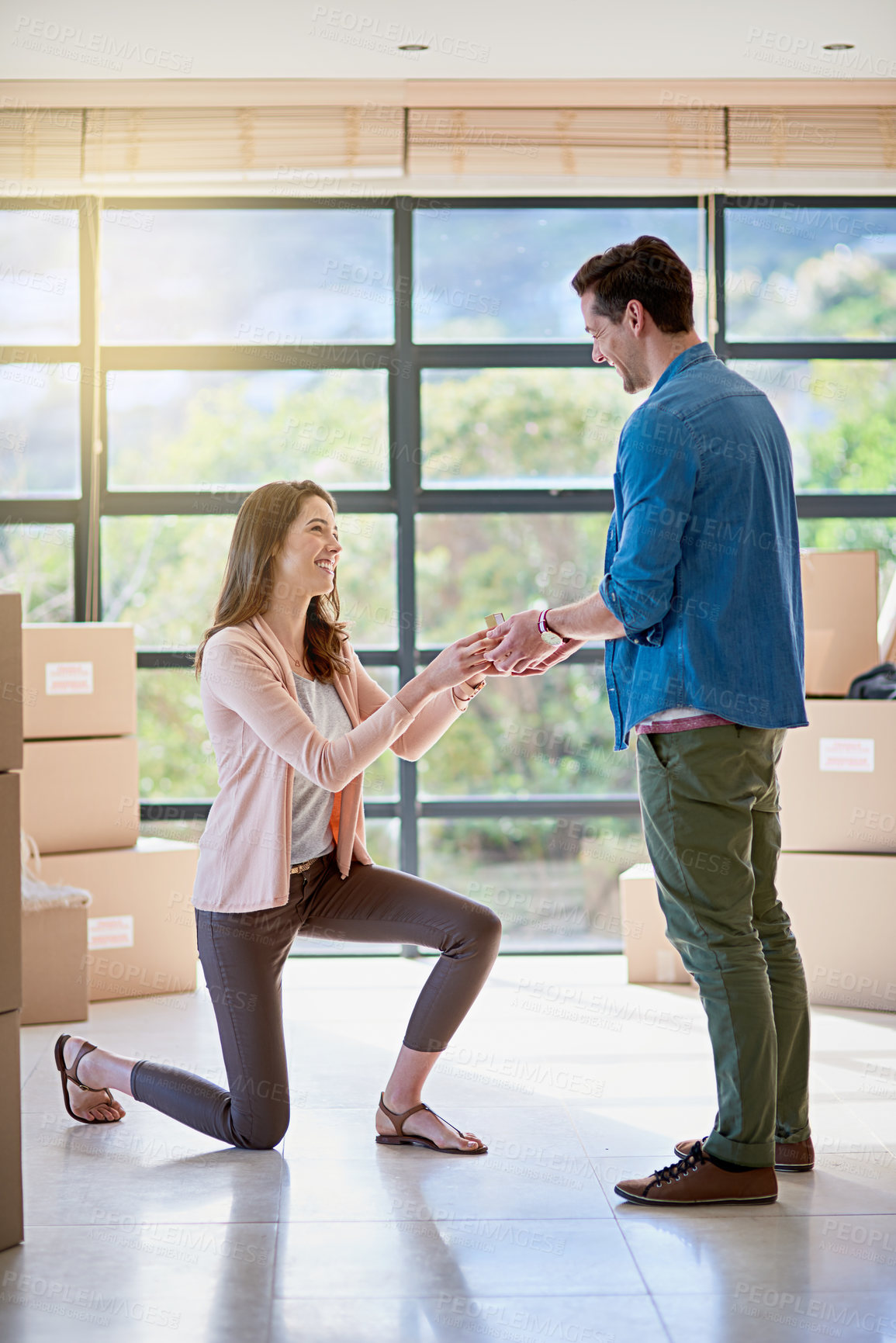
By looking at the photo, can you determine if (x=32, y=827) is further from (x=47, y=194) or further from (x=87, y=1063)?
(x=47, y=194)

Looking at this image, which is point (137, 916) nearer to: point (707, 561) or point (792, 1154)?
point (792, 1154)

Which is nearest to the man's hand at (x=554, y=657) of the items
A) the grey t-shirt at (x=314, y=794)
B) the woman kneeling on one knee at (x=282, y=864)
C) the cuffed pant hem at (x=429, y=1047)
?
the woman kneeling on one knee at (x=282, y=864)

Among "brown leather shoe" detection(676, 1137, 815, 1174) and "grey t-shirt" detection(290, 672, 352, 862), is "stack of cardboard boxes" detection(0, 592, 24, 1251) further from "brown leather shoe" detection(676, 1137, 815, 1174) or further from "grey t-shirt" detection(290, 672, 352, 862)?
"brown leather shoe" detection(676, 1137, 815, 1174)

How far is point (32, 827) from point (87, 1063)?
114 cm

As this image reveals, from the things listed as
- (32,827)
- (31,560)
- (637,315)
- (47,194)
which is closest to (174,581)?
(31,560)

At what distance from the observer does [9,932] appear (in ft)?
6.38

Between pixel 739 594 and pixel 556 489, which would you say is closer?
pixel 739 594

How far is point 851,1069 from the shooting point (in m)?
2.89

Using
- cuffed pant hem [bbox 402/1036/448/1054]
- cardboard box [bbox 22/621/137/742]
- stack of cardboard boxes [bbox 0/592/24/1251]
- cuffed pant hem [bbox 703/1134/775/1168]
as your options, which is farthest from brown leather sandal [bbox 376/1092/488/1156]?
cardboard box [bbox 22/621/137/742]

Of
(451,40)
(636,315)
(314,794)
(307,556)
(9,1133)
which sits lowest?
(9,1133)

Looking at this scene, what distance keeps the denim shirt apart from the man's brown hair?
0.14m

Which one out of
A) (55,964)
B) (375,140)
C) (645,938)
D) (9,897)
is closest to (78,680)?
(55,964)

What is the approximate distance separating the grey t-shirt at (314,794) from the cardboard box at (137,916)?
1.14 meters

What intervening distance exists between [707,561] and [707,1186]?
3.41ft
